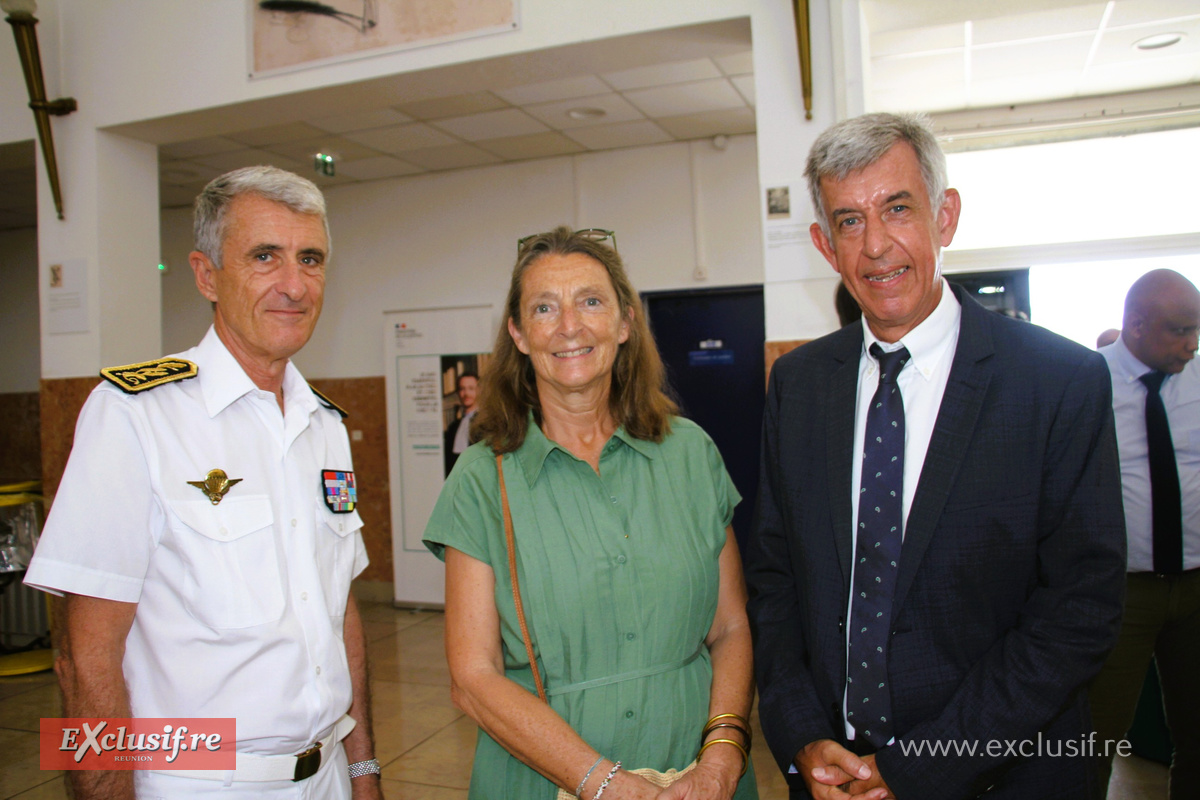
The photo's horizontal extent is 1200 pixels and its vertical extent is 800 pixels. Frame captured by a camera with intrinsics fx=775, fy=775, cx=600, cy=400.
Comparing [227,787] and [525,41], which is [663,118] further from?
[227,787]

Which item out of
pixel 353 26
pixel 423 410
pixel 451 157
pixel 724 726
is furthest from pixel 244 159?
pixel 724 726

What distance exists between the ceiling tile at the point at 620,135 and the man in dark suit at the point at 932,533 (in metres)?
4.10

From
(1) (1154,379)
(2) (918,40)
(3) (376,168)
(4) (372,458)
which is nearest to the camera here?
(1) (1154,379)

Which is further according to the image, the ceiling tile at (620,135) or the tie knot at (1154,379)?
the ceiling tile at (620,135)

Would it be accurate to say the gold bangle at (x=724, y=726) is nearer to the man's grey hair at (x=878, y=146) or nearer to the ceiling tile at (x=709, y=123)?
the man's grey hair at (x=878, y=146)

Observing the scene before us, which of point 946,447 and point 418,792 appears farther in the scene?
point 418,792

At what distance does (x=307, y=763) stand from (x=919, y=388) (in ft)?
4.21

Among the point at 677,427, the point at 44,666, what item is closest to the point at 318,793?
the point at 677,427

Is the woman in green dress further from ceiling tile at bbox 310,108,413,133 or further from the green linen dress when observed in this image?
ceiling tile at bbox 310,108,413,133

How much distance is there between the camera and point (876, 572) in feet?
4.20

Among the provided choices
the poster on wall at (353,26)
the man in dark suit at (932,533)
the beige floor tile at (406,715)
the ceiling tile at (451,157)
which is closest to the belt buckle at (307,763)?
the man in dark suit at (932,533)

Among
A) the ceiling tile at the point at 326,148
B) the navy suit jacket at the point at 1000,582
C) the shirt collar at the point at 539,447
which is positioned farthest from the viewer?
the ceiling tile at the point at 326,148

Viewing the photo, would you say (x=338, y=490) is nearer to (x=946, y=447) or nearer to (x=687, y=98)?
(x=946, y=447)

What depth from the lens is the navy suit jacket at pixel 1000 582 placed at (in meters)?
1.17
